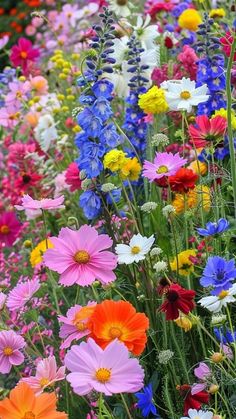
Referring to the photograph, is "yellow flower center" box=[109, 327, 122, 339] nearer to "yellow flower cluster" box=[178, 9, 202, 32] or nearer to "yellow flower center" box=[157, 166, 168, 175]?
"yellow flower center" box=[157, 166, 168, 175]

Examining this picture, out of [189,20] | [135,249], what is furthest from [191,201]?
[189,20]

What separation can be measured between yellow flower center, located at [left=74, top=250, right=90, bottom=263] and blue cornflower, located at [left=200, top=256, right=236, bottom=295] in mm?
241

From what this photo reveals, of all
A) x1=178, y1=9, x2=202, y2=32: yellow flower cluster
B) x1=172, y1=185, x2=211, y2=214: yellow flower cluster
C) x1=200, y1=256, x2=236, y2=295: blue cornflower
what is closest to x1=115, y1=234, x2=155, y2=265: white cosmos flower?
x1=200, y1=256, x2=236, y2=295: blue cornflower

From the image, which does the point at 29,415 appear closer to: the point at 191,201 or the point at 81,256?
the point at 81,256

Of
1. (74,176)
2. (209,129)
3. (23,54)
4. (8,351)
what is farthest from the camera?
(23,54)

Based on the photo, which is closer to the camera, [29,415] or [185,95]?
[29,415]

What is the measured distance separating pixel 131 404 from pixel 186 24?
1624 mm

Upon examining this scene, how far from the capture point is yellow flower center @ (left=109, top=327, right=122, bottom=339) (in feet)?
4.43

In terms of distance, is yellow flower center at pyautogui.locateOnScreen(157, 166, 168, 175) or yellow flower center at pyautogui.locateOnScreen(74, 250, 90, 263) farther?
yellow flower center at pyautogui.locateOnScreen(157, 166, 168, 175)

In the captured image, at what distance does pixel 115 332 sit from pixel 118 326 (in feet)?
0.07

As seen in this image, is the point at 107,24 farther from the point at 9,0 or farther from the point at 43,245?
the point at 9,0

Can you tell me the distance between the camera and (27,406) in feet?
4.17

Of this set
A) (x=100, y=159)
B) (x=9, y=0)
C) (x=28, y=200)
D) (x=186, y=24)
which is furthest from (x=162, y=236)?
(x=9, y=0)

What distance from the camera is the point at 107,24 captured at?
1.86 m
